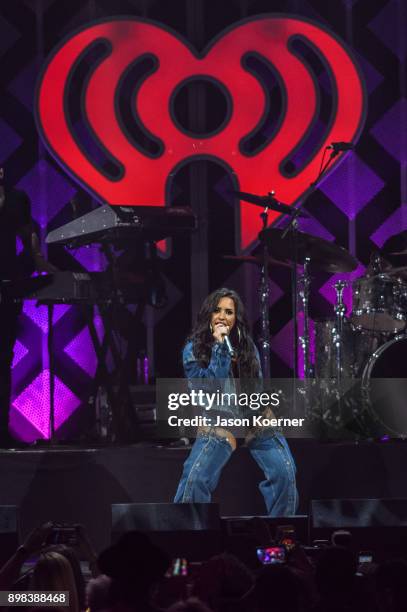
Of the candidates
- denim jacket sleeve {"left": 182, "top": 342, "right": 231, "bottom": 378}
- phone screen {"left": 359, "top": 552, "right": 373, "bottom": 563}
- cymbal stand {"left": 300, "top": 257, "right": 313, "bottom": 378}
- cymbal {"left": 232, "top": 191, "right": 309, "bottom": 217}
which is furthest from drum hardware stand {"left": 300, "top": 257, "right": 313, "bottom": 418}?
phone screen {"left": 359, "top": 552, "right": 373, "bottom": 563}

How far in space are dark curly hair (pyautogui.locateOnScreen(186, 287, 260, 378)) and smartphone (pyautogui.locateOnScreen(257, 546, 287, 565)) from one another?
10.2 ft

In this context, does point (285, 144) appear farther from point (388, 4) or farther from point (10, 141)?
point (10, 141)

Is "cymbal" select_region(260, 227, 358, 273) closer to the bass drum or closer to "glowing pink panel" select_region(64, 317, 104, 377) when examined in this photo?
the bass drum

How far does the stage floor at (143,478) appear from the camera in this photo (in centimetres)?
751

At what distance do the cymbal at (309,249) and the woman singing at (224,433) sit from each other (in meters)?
0.91

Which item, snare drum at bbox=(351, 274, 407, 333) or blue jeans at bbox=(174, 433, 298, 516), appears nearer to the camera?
blue jeans at bbox=(174, 433, 298, 516)

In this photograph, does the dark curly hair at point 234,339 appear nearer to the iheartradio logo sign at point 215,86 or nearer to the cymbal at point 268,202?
the cymbal at point 268,202

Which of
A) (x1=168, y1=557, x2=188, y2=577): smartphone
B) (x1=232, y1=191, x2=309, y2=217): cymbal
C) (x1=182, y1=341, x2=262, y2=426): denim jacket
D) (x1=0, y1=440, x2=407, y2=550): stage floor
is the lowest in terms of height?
(x1=168, y1=557, x2=188, y2=577): smartphone

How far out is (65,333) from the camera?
9.52 m

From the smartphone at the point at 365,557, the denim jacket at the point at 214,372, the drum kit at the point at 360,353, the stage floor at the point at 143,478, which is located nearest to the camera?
the smartphone at the point at 365,557

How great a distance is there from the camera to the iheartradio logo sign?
31.1 ft

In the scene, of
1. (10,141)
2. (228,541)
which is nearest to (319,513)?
(228,541)

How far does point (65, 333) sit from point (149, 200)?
137 cm

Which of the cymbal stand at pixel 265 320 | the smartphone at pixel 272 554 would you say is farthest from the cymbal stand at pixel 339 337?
the smartphone at pixel 272 554
